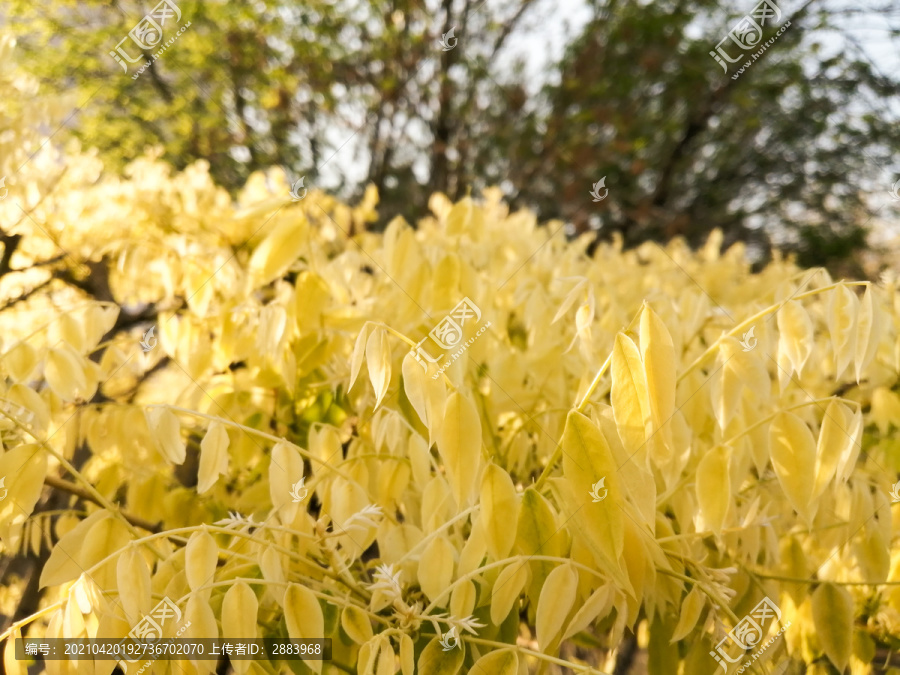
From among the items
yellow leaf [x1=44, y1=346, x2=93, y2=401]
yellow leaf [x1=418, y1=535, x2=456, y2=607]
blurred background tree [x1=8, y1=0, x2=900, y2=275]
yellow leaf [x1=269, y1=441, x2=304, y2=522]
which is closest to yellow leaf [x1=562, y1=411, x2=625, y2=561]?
yellow leaf [x1=418, y1=535, x2=456, y2=607]

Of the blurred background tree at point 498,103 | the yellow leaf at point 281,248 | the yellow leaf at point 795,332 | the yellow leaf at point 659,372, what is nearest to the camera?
the yellow leaf at point 659,372

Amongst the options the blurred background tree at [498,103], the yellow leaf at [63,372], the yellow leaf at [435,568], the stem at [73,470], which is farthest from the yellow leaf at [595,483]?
the blurred background tree at [498,103]

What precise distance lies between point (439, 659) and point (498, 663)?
1.9 inches

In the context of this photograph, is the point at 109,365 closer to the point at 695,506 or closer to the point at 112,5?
the point at 695,506

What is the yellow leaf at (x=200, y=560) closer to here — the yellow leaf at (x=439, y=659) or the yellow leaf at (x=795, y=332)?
the yellow leaf at (x=439, y=659)

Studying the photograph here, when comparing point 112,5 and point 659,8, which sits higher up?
point 112,5

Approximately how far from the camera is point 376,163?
3787 millimetres

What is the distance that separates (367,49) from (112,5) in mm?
1598

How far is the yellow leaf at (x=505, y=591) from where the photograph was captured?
48 centimetres

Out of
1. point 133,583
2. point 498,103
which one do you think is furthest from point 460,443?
point 498,103

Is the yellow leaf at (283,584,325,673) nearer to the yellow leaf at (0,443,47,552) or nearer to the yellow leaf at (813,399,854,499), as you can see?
the yellow leaf at (0,443,47,552)

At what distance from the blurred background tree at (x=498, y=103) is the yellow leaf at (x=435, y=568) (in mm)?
3401

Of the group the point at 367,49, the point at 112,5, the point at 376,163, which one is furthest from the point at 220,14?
the point at 376,163

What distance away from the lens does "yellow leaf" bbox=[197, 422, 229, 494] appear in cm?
54
